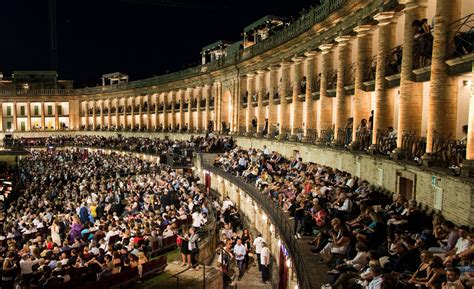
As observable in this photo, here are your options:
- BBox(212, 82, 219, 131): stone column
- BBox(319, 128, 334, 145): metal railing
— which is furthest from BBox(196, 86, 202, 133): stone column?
BBox(319, 128, 334, 145): metal railing

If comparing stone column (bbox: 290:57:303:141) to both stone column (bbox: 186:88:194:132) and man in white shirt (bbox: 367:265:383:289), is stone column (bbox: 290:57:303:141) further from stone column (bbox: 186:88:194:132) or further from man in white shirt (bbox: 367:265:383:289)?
stone column (bbox: 186:88:194:132)

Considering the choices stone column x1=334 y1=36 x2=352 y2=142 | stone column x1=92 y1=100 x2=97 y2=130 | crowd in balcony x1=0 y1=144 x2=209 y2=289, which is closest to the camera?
crowd in balcony x1=0 y1=144 x2=209 y2=289

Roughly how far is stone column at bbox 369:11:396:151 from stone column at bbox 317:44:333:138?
7.31m

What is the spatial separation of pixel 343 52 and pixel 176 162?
21.5 m

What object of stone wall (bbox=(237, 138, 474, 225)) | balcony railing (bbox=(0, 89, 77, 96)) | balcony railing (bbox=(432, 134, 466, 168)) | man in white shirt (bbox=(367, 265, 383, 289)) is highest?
balcony railing (bbox=(0, 89, 77, 96))

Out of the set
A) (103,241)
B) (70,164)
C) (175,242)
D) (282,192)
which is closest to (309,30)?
(282,192)

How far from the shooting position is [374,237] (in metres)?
10.7

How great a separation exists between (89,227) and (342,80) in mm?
15339

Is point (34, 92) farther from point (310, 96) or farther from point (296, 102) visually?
point (310, 96)

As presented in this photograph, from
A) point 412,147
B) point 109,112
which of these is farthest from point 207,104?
point 412,147

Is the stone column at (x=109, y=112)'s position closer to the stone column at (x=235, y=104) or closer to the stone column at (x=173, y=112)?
the stone column at (x=173, y=112)

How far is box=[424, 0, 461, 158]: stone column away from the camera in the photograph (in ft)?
42.8

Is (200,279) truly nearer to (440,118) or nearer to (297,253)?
(297,253)

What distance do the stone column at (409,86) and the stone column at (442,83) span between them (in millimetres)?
1954
